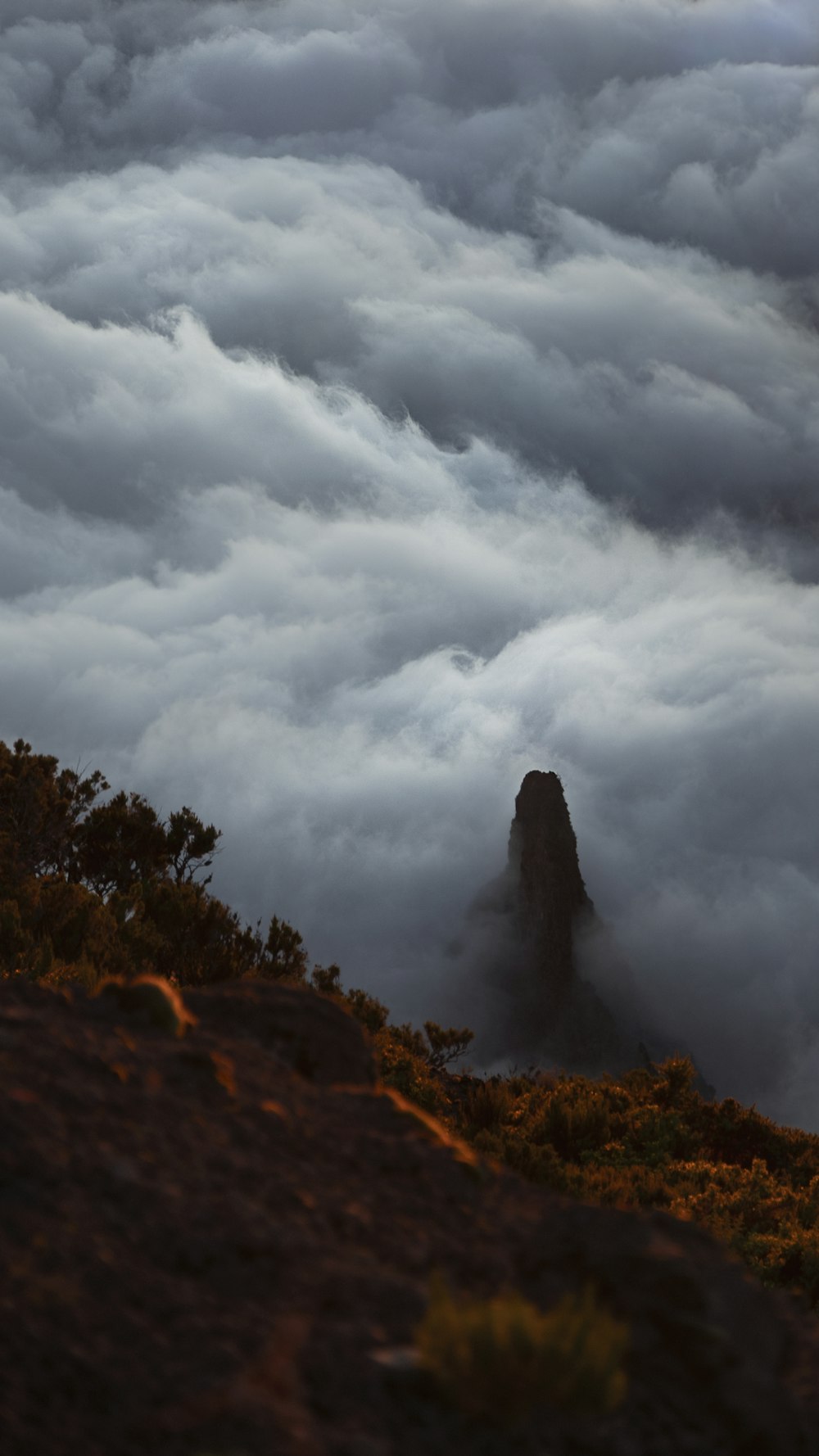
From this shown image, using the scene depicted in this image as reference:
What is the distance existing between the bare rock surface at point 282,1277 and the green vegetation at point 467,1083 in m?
6.06

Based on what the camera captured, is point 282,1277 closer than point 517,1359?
No

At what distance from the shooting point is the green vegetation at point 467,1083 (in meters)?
11.2

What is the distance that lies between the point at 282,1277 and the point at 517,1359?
85cm

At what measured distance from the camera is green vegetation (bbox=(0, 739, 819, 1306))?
11.2 metres

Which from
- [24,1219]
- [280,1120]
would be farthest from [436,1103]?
[24,1219]

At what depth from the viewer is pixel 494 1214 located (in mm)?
4375

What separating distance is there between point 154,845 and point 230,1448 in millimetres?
16444

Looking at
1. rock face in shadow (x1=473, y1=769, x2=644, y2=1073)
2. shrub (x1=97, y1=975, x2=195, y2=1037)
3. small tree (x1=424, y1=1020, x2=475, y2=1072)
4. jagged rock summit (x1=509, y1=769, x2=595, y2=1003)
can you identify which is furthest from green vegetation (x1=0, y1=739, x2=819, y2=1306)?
jagged rock summit (x1=509, y1=769, x2=595, y2=1003)

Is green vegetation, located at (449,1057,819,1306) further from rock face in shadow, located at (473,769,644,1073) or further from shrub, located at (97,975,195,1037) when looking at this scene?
rock face in shadow, located at (473,769,644,1073)

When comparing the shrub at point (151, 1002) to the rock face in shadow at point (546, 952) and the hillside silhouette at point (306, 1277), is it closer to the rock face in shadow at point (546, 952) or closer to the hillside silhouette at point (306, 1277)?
the hillside silhouette at point (306, 1277)

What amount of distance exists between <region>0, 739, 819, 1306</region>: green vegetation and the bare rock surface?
6.06m

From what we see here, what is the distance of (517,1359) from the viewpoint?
3.17 meters

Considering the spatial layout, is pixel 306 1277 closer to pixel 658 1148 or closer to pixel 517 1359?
pixel 517 1359

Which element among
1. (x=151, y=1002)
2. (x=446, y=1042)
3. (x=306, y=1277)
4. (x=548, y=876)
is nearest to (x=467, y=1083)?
(x=446, y=1042)
